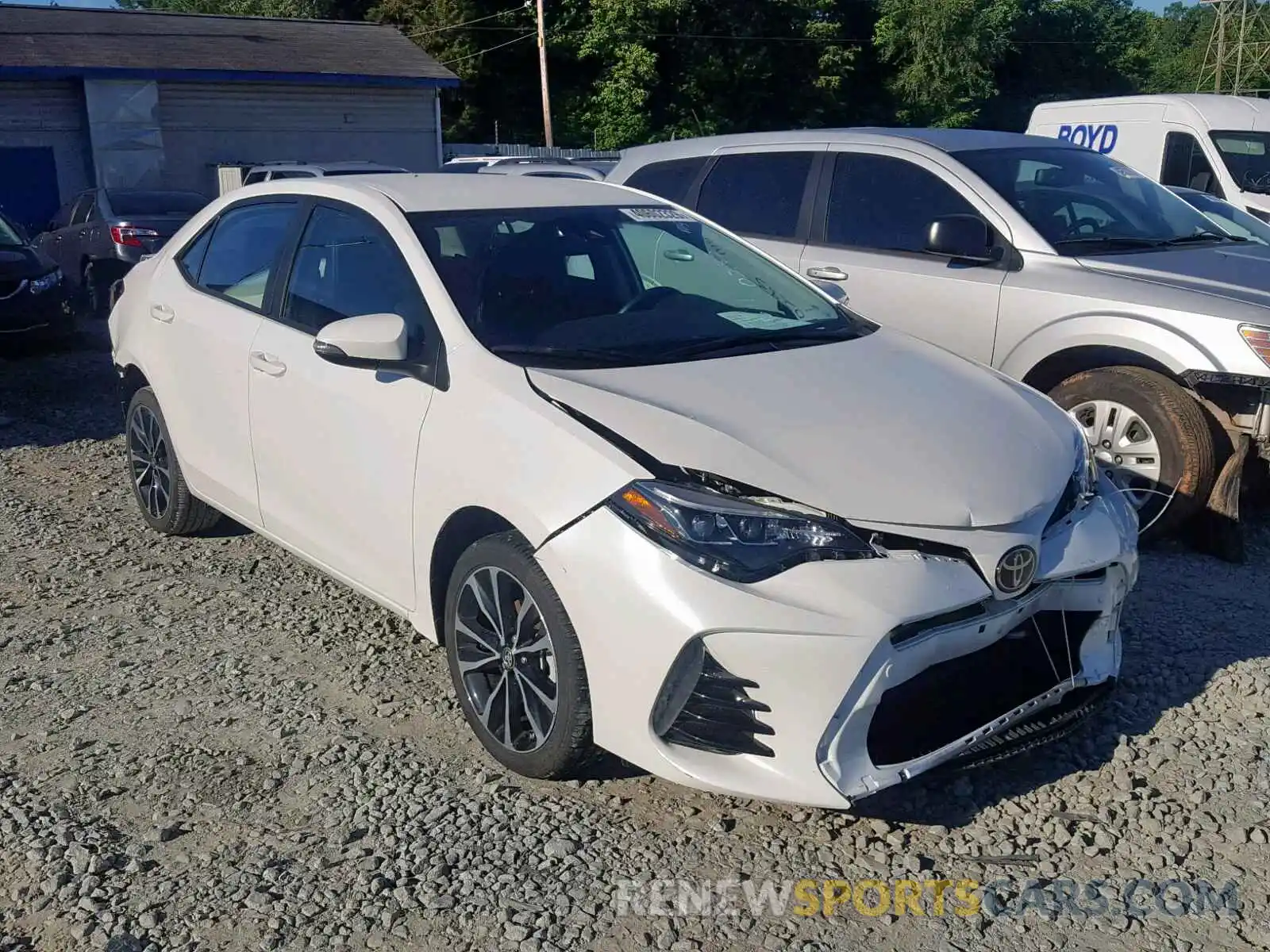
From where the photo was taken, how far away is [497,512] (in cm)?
345

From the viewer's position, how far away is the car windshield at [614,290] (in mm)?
3945

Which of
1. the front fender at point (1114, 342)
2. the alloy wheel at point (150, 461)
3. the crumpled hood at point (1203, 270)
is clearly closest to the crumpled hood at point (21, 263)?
the alloy wheel at point (150, 461)

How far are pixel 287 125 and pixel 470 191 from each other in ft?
72.7

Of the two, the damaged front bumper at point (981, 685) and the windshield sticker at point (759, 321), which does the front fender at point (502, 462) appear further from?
the windshield sticker at point (759, 321)

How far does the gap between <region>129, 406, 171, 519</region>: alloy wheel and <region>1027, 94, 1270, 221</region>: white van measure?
1030 cm

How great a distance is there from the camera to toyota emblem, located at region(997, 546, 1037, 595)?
10.5ft

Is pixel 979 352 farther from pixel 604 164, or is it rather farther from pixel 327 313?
pixel 604 164

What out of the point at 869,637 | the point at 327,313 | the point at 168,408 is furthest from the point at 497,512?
the point at 168,408

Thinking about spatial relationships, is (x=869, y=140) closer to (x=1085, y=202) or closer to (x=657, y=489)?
(x=1085, y=202)

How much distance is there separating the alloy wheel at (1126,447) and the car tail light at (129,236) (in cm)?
1074

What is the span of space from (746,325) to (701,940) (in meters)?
2.11

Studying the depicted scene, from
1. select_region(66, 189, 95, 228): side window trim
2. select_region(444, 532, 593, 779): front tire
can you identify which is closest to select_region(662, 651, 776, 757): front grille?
select_region(444, 532, 593, 779): front tire

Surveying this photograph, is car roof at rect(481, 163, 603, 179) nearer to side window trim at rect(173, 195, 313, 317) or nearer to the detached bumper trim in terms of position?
side window trim at rect(173, 195, 313, 317)

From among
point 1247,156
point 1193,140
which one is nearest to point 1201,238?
point 1247,156
